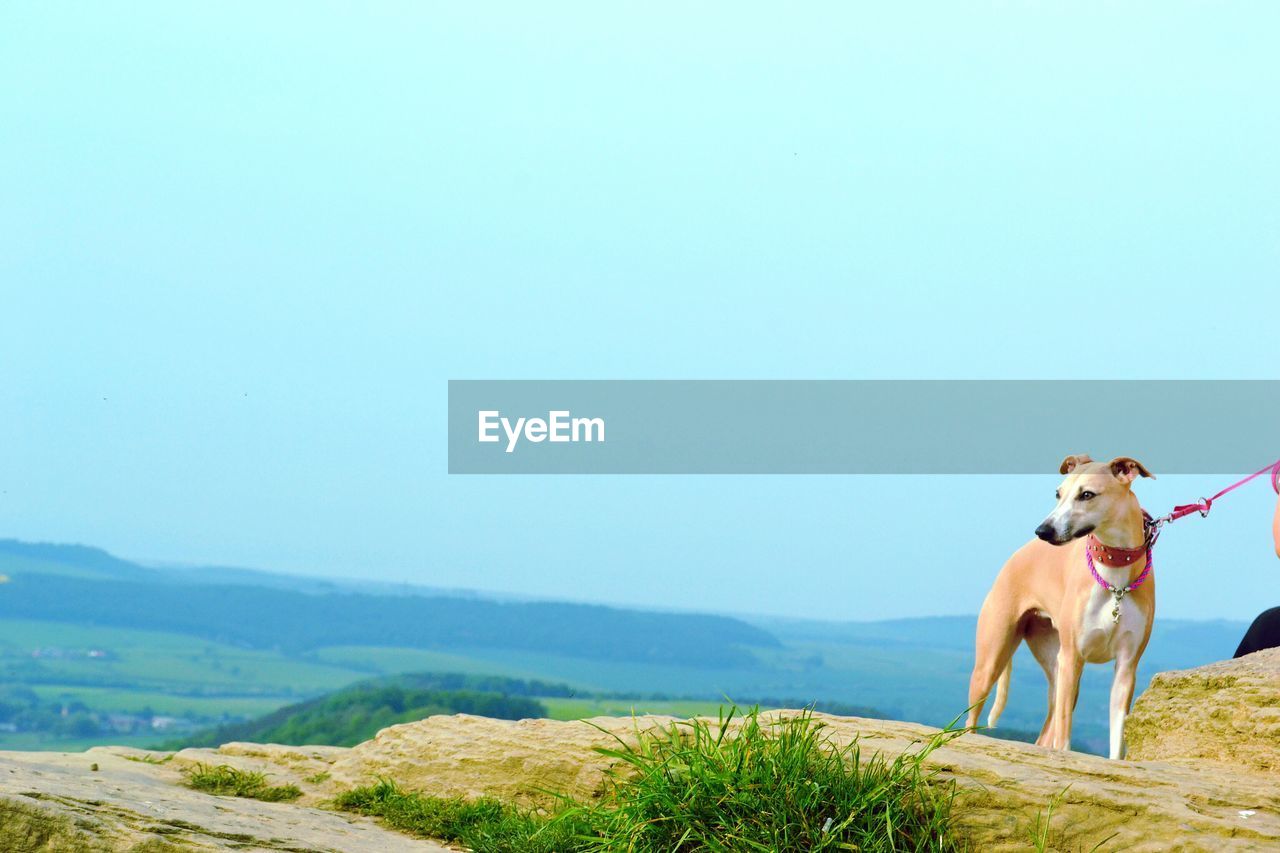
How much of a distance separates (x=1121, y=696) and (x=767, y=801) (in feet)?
10.3

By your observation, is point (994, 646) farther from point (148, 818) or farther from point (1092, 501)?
point (148, 818)

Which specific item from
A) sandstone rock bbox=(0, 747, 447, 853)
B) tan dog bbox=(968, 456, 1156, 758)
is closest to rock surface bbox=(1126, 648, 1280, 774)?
tan dog bbox=(968, 456, 1156, 758)

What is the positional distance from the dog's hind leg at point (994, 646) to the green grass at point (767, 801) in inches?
92.2

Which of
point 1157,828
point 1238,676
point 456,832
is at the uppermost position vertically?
point 1238,676

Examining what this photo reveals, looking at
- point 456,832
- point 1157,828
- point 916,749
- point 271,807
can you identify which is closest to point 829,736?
point 916,749

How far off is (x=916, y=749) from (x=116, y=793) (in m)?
3.76

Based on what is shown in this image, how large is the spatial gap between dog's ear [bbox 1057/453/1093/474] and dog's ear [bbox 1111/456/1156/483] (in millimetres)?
159

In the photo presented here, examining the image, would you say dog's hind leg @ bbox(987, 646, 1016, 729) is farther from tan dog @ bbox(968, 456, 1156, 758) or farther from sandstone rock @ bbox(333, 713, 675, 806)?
sandstone rock @ bbox(333, 713, 675, 806)

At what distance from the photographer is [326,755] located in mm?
8305

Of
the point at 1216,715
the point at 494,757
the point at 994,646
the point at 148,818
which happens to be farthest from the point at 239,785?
the point at 1216,715

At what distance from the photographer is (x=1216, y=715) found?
668 cm

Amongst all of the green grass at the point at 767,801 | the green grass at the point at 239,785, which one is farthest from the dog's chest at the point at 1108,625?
the green grass at the point at 239,785

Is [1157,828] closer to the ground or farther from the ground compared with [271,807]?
farther from the ground

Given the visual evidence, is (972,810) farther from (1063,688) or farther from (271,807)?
(271,807)
